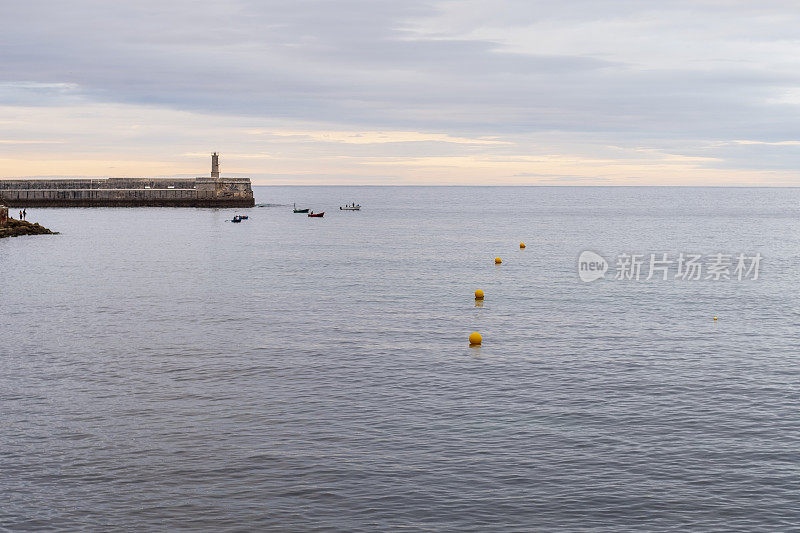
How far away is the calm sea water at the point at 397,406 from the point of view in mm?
23781

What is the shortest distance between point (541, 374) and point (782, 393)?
10070 millimetres

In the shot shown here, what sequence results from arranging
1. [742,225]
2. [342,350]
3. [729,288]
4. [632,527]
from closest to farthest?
[632,527], [342,350], [729,288], [742,225]

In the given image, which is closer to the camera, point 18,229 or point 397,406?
point 397,406

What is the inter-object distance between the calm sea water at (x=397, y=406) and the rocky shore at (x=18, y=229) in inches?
2240

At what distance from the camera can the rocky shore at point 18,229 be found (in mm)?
124000

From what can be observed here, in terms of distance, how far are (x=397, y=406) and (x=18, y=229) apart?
11053cm

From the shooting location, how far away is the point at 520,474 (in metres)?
26.0

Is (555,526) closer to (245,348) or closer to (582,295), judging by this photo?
(245,348)

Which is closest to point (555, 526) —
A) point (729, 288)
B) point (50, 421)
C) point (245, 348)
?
point (50, 421)

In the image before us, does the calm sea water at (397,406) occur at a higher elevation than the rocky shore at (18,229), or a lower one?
lower

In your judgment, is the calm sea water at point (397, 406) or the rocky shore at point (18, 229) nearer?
the calm sea water at point (397, 406)

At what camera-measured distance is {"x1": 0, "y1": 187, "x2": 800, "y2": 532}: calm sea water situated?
78.0 ft

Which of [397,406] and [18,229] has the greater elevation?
[18,229]

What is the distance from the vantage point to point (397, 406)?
3341 cm
